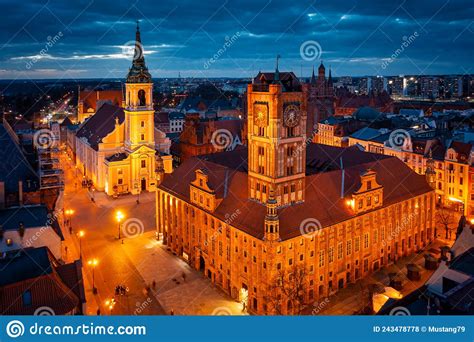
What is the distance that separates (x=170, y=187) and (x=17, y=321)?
36501 mm

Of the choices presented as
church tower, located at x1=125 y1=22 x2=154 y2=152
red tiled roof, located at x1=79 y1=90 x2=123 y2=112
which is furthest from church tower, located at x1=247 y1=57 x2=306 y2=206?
red tiled roof, located at x1=79 y1=90 x2=123 y2=112

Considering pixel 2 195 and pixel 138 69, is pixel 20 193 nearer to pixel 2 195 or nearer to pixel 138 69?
pixel 2 195

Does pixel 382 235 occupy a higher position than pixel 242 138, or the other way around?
pixel 242 138

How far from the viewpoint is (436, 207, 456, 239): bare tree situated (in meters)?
57.1

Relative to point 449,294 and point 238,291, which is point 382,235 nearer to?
point 238,291

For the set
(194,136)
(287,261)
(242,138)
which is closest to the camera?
(287,261)

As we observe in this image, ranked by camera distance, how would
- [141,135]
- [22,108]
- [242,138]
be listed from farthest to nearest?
[22,108]
[242,138]
[141,135]

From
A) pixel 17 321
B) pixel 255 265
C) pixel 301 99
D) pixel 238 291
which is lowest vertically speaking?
pixel 238 291

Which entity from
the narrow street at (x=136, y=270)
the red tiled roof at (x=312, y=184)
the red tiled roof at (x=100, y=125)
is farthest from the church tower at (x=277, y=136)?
the red tiled roof at (x=100, y=125)

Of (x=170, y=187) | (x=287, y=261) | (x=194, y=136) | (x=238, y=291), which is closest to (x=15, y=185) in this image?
(x=170, y=187)

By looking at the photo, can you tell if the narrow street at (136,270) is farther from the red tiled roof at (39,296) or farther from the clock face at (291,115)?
the clock face at (291,115)

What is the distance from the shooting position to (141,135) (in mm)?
76688

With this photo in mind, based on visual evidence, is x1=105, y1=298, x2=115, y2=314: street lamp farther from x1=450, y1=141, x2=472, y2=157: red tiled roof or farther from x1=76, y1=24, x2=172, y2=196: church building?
x1=450, y1=141, x2=472, y2=157: red tiled roof

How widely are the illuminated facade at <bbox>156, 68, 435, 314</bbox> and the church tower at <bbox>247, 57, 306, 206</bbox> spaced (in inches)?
3.5
